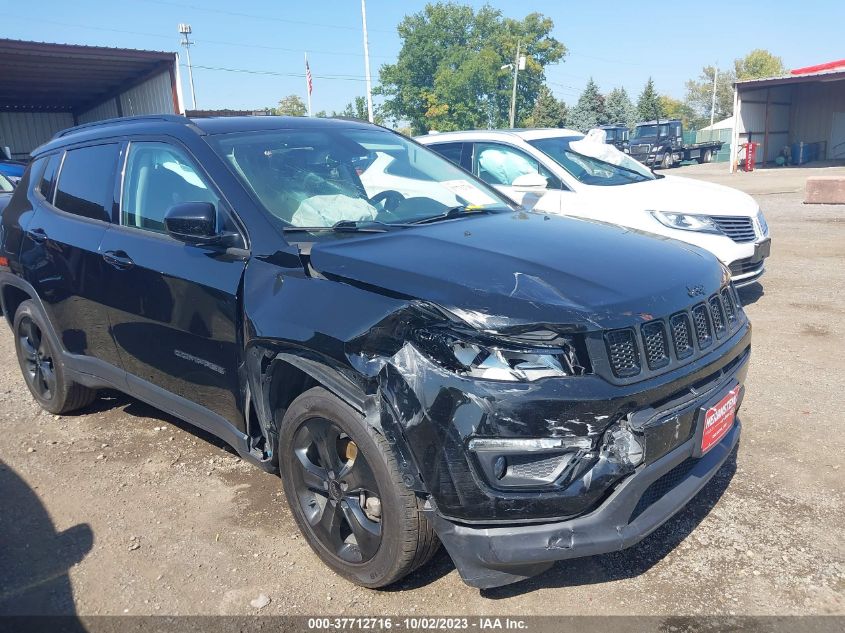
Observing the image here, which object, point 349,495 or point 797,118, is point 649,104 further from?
point 349,495

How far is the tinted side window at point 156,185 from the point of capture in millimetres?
3434

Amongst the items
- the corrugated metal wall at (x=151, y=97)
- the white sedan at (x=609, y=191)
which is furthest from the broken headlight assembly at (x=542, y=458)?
the corrugated metal wall at (x=151, y=97)

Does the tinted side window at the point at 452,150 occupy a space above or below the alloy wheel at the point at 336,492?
above

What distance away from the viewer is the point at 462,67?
6800cm

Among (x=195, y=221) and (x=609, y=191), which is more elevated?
(x=195, y=221)

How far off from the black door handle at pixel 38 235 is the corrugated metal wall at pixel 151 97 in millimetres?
15564

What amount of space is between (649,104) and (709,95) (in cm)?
5837

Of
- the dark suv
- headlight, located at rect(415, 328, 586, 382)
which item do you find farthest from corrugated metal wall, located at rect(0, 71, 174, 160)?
headlight, located at rect(415, 328, 586, 382)

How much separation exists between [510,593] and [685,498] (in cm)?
78

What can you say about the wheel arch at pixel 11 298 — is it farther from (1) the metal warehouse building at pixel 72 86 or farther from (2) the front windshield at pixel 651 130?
(2) the front windshield at pixel 651 130

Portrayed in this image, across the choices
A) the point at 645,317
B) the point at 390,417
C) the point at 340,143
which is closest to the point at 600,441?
the point at 645,317

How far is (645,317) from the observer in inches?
98.0

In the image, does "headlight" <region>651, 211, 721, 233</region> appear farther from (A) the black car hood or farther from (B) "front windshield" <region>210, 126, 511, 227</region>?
(A) the black car hood

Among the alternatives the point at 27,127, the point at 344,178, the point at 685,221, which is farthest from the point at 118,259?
the point at 27,127
